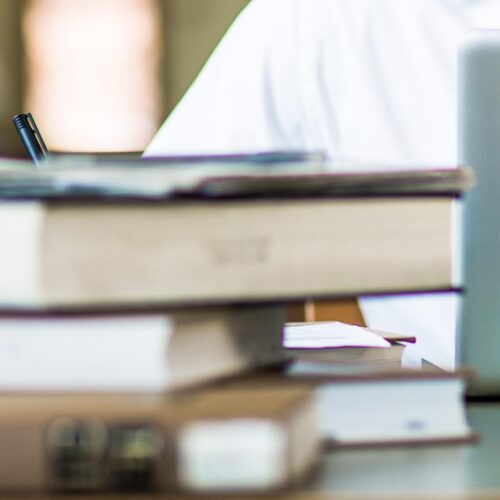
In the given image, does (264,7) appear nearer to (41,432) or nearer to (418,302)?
(418,302)

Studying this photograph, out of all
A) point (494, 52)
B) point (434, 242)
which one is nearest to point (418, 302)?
point (494, 52)

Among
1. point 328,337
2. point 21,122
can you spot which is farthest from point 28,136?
point 328,337

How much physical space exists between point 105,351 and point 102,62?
3.87m

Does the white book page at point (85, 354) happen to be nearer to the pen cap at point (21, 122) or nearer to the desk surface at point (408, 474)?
the desk surface at point (408, 474)

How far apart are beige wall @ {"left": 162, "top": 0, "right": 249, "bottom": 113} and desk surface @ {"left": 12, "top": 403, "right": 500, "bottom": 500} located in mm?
3768

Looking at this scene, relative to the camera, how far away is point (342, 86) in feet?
4.45

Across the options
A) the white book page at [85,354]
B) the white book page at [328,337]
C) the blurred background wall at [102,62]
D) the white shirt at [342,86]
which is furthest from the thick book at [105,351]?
the blurred background wall at [102,62]

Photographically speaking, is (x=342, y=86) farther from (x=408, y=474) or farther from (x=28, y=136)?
(x=408, y=474)

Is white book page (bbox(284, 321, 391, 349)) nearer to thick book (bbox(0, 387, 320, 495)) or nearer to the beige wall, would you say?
thick book (bbox(0, 387, 320, 495))

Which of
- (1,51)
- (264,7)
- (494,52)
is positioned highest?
(1,51)

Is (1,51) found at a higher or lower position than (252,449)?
higher

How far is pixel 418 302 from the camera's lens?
1003 mm

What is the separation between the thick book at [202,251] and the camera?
16.3 inches

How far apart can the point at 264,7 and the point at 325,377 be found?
1.10 metres
